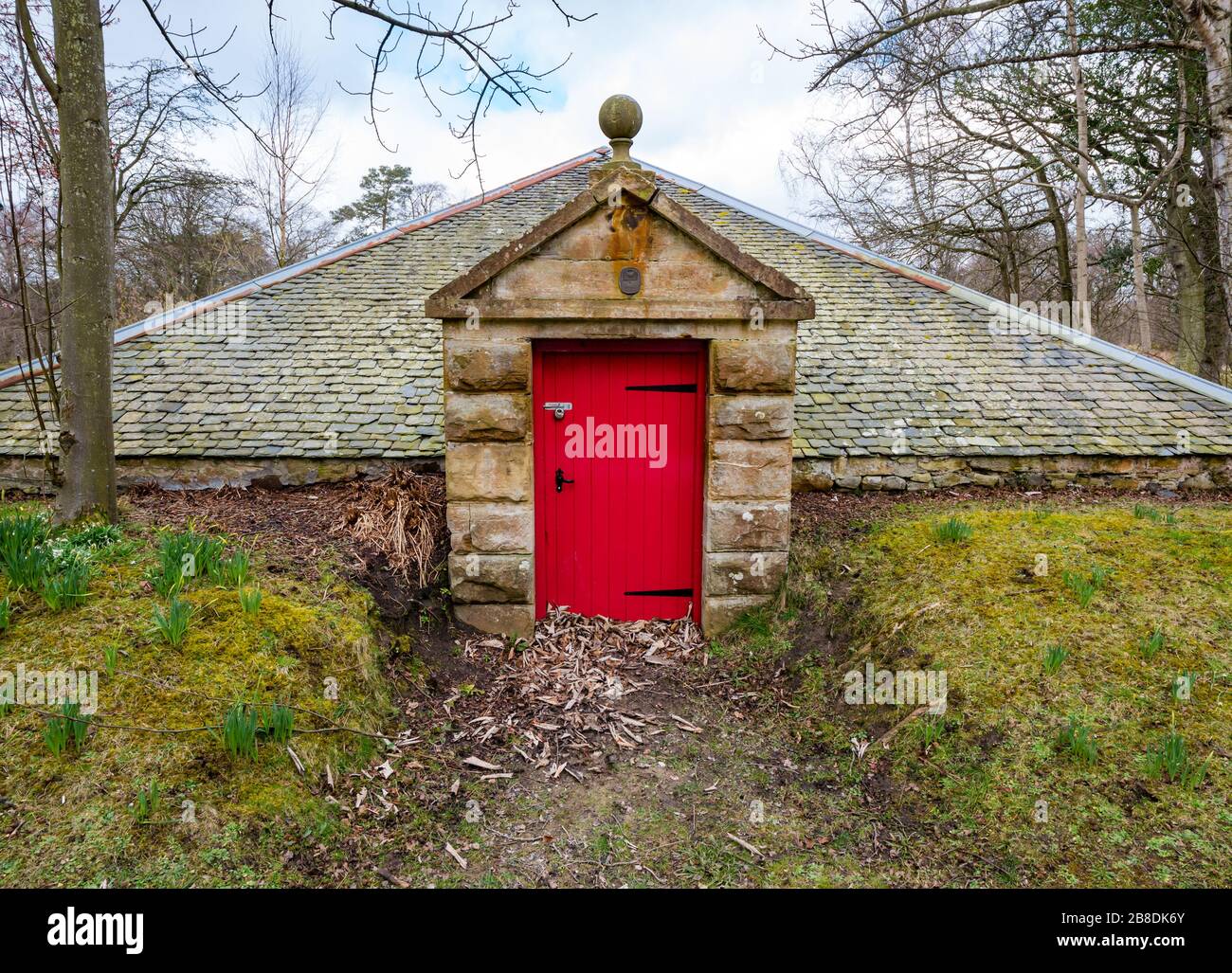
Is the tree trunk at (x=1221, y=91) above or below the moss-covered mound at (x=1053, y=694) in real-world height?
above

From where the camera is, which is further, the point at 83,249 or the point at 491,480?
the point at 491,480

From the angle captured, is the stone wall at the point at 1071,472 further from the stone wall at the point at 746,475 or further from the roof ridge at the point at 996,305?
the stone wall at the point at 746,475

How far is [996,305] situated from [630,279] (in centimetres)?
729

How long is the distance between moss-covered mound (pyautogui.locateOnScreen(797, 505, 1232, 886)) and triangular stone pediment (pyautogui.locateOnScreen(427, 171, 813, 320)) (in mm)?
2752

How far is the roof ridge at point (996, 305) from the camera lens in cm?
923

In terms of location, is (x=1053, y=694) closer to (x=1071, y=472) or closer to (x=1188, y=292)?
(x=1071, y=472)

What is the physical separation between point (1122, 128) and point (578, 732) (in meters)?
15.9

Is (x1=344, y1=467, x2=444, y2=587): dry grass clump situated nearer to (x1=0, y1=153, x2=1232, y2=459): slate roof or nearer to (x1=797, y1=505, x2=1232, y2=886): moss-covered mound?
(x1=0, y1=153, x2=1232, y2=459): slate roof

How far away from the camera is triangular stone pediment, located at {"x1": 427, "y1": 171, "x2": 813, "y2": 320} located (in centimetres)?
577

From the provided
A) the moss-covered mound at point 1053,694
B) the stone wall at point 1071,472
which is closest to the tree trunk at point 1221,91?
the stone wall at point 1071,472

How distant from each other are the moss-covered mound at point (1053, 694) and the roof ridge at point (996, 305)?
12.1 ft

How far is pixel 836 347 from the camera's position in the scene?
31.3ft

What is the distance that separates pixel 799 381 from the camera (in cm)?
887

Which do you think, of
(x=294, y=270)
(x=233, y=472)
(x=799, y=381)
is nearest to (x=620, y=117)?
(x=799, y=381)
